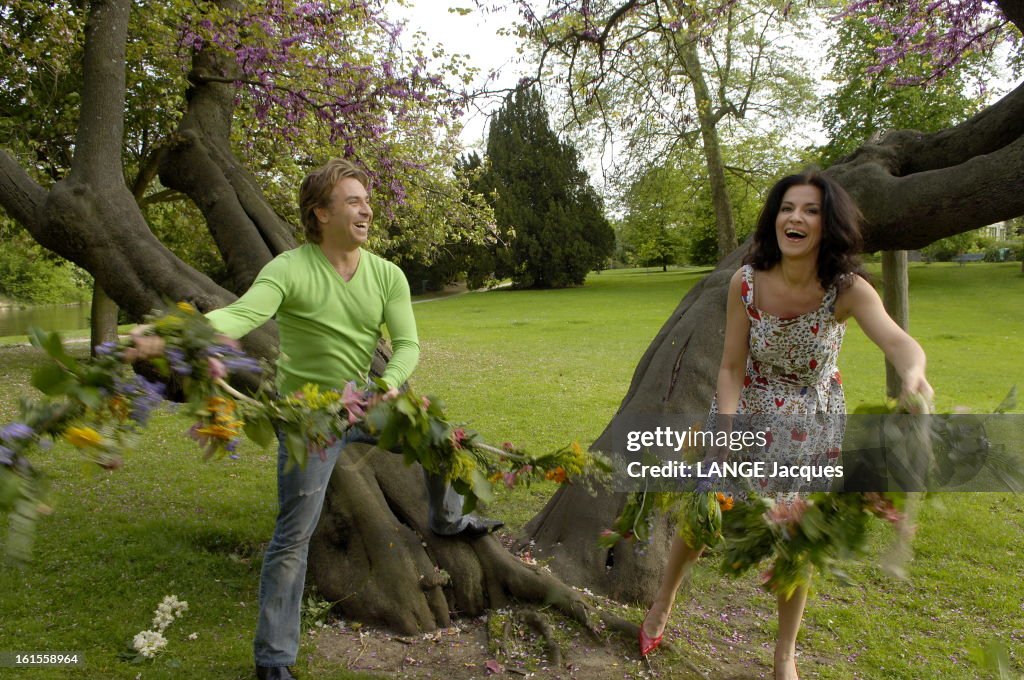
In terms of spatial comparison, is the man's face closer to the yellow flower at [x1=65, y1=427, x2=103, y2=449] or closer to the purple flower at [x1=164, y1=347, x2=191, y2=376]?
the purple flower at [x1=164, y1=347, x2=191, y2=376]

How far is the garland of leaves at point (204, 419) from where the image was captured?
2.18 metres

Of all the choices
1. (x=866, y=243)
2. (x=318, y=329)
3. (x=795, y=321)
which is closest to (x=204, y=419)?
(x=318, y=329)

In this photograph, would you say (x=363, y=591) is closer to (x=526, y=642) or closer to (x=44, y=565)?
(x=526, y=642)

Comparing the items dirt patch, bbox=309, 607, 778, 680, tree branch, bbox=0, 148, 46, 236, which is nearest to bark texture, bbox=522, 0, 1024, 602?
dirt patch, bbox=309, 607, 778, 680

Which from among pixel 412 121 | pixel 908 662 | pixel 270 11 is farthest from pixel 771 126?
pixel 908 662

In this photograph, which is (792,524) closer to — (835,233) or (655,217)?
(835,233)

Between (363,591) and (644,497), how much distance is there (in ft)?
6.81

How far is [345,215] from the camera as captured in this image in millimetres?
3359

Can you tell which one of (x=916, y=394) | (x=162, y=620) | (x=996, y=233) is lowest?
(x=162, y=620)

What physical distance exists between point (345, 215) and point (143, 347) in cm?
121

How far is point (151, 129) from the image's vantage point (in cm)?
1384

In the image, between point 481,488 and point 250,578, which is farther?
point 250,578

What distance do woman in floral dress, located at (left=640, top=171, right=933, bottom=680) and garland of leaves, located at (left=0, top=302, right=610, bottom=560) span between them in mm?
909

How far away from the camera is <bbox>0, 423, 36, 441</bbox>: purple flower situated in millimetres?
2176
